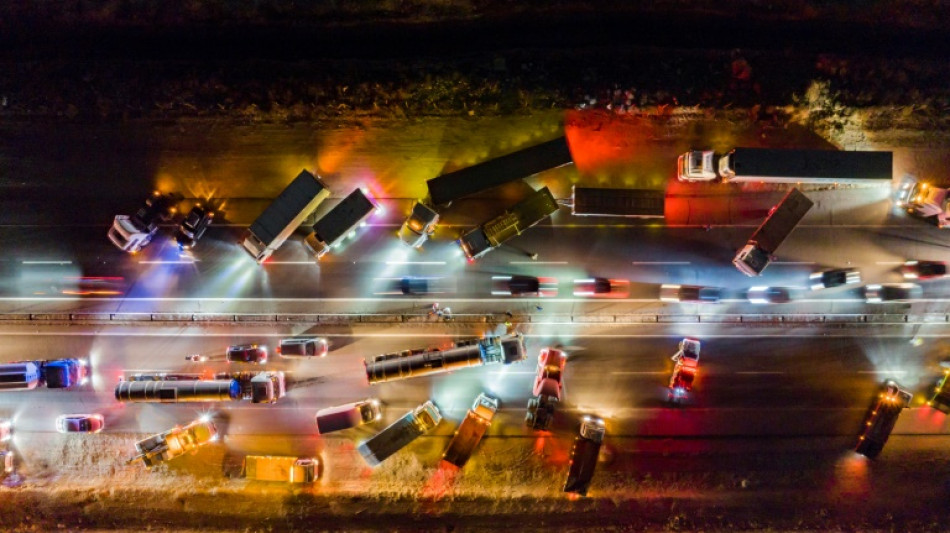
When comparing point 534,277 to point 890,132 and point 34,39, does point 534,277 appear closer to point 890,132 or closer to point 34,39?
point 890,132

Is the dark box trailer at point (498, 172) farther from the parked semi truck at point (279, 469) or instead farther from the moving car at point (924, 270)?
the moving car at point (924, 270)

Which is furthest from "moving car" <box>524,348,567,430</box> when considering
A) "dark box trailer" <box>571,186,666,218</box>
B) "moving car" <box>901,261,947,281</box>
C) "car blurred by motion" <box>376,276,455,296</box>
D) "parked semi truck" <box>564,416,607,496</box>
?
"moving car" <box>901,261,947,281</box>

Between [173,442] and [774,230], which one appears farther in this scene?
[173,442]

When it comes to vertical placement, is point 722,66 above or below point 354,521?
above

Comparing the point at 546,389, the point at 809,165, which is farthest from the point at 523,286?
the point at 809,165

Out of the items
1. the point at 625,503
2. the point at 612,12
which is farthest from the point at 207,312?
the point at 612,12

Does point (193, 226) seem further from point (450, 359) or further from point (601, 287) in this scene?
point (601, 287)
